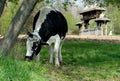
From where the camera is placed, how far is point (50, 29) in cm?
1570

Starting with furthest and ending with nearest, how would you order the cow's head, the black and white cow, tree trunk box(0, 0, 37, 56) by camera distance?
the black and white cow < the cow's head < tree trunk box(0, 0, 37, 56)

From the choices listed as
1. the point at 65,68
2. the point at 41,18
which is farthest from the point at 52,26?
the point at 65,68

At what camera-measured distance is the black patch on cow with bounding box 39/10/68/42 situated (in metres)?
15.3

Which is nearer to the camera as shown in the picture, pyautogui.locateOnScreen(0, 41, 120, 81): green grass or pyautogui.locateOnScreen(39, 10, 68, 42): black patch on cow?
pyautogui.locateOnScreen(0, 41, 120, 81): green grass

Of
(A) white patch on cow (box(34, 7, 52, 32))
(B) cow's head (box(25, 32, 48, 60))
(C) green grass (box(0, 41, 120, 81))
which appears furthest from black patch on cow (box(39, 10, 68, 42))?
(C) green grass (box(0, 41, 120, 81))

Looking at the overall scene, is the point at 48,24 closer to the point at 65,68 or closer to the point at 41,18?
the point at 41,18

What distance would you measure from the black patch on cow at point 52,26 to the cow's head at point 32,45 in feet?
1.91

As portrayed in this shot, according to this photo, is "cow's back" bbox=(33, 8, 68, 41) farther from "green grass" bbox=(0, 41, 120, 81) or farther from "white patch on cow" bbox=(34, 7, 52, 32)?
"green grass" bbox=(0, 41, 120, 81)

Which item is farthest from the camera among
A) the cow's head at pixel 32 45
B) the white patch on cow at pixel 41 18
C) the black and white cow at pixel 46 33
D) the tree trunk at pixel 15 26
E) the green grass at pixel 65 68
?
the white patch on cow at pixel 41 18

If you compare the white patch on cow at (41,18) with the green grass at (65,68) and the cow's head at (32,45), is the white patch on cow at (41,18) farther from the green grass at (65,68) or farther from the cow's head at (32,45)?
the green grass at (65,68)

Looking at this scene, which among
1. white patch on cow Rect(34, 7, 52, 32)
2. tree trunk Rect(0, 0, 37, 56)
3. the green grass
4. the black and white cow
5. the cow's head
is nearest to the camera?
the green grass

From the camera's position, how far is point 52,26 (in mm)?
15867

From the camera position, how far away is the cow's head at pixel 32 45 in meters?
14.2

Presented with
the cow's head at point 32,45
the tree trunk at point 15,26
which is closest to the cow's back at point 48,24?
the cow's head at point 32,45
